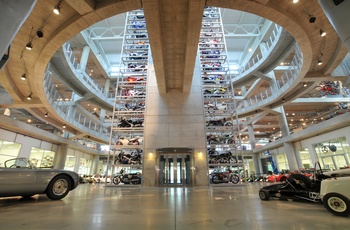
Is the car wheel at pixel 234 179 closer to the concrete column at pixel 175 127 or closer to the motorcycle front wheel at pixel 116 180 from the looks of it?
the concrete column at pixel 175 127

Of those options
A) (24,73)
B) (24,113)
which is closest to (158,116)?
(24,73)

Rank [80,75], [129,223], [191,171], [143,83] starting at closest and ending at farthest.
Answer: [129,223], [191,171], [143,83], [80,75]

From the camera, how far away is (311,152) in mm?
16672

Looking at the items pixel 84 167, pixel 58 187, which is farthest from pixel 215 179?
pixel 84 167

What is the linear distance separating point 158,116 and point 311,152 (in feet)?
50.1

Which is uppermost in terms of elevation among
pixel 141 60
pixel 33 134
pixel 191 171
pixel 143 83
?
pixel 141 60

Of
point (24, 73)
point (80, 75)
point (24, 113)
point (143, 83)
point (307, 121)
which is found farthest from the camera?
point (307, 121)

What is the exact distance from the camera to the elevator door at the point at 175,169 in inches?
445

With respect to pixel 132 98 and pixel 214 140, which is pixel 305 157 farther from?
pixel 132 98

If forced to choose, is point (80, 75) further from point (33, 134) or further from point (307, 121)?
point (307, 121)

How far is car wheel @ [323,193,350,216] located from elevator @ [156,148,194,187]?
8.41m

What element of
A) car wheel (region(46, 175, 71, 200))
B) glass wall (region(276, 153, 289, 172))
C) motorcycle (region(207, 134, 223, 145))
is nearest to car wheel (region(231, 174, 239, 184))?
motorcycle (region(207, 134, 223, 145))

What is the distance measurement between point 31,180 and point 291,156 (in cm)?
2184

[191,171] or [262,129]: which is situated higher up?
[262,129]
